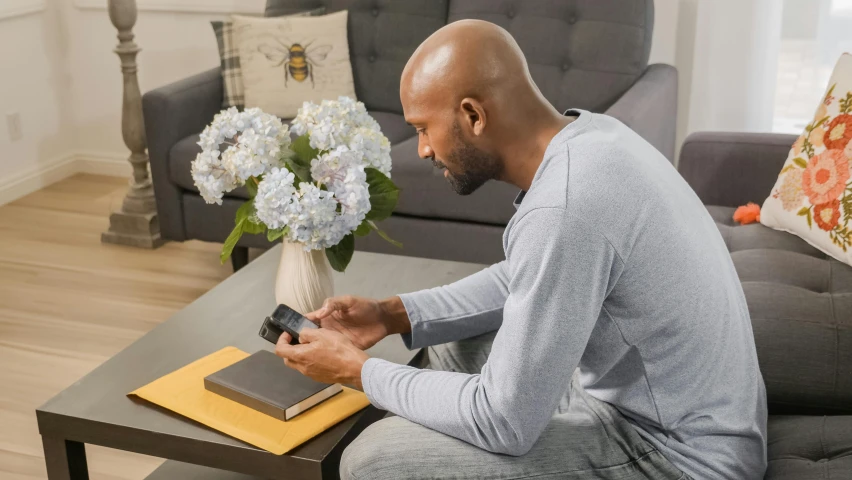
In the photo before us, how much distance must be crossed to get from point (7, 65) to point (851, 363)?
3.39 meters

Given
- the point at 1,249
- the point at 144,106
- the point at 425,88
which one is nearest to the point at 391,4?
the point at 144,106

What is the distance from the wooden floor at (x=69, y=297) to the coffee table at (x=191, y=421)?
1.44 ft

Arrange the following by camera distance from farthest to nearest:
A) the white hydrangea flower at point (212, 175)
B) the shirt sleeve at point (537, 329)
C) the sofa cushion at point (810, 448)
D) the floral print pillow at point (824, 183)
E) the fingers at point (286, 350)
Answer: the floral print pillow at point (824, 183), the white hydrangea flower at point (212, 175), the fingers at point (286, 350), the sofa cushion at point (810, 448), the shirt sleeve at point (537, 329)

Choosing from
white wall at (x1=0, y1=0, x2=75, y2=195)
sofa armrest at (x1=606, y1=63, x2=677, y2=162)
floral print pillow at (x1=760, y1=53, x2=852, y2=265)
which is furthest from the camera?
white wall at (x1=0, y1=0, x2=75, y2=195)

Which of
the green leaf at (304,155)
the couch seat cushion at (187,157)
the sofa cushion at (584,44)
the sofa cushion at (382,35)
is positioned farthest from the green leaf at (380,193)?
the sofa cushion at (382,35)

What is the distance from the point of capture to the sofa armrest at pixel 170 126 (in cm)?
303

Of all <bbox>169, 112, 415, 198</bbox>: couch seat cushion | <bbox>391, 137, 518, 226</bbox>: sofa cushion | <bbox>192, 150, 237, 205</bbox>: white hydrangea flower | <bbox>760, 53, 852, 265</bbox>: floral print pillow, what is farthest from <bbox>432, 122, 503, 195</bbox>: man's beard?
<bbox>169, 112, 415, 198</bbox>: couch seat cushion

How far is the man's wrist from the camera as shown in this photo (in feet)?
5.58

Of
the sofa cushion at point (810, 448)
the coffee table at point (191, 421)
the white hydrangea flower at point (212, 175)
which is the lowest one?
the sofa cushion at point (810, 448)

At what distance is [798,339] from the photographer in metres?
1.76

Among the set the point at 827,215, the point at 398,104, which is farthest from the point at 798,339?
the point at 398,104

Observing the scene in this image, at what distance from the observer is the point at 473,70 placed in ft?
4.39

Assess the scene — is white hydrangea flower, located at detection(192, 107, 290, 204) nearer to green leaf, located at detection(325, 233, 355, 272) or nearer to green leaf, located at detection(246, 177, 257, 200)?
green leaf, located at detection(246, 177, 257, 200)

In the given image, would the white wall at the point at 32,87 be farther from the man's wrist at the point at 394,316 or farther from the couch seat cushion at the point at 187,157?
the man's wrist at the point at 394,316
